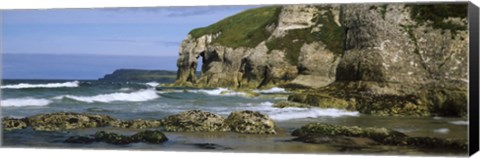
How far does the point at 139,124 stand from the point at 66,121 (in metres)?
1.44

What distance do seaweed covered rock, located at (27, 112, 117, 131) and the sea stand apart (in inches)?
3.6

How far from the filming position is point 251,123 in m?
17.9

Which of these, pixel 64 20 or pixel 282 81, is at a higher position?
pixel 64 20

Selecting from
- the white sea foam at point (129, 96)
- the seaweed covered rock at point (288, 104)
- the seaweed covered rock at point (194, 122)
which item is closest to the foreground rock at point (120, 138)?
the seaweed covered rock at point (194, 122)

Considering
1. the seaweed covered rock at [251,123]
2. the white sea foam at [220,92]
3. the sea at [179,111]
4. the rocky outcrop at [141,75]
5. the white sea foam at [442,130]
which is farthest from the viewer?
the rocky outcrop at [141,75]

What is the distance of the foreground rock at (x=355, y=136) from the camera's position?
1703 centimetres

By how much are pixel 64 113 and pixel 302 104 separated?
4.49 m

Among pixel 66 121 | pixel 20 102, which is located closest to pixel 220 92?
pixel 66 121

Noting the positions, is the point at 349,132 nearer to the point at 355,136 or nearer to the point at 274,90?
the point at 355,136

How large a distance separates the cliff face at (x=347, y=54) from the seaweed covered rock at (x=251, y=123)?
2.16 ft

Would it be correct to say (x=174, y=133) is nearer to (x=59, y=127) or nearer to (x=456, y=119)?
(x=59, y=127)

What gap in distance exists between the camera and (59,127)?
738 inches

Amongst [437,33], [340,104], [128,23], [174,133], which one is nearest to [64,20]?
[128,23]

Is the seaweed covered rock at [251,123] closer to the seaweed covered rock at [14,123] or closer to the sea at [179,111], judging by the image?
the sea at [179,111]
